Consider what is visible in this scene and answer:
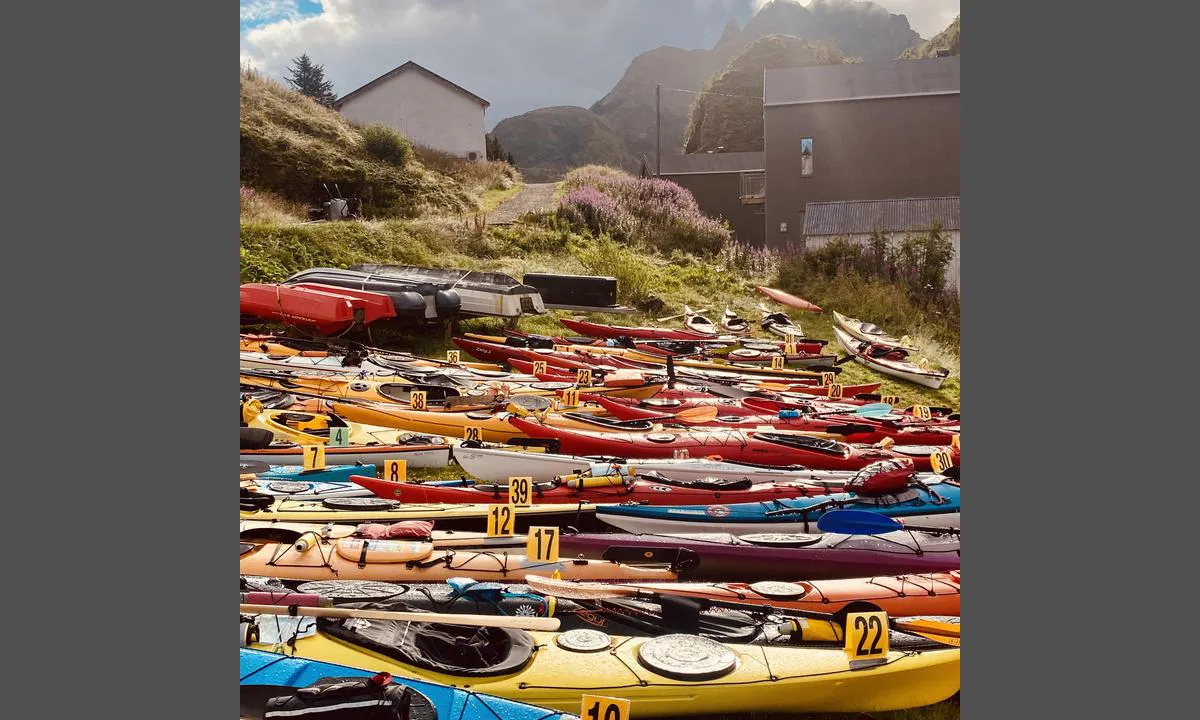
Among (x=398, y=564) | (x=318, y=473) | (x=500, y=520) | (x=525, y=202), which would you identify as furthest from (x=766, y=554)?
(x=525, y=202)

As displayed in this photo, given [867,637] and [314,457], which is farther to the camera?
[314,457]

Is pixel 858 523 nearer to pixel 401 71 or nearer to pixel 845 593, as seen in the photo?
pixel 845 593

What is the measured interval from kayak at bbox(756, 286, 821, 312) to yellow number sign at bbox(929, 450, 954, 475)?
1836 mm

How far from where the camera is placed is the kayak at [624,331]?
20.1ft

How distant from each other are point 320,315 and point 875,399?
381 centimetres

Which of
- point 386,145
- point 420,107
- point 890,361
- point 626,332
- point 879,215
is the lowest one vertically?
point 890,361

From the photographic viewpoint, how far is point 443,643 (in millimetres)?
1949

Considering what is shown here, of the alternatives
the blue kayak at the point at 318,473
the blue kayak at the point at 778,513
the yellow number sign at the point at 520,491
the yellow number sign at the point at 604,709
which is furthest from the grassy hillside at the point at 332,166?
the yellow number sign at the point at 604,709

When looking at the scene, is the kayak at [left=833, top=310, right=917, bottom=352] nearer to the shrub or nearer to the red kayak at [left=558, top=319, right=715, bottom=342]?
the red kayak at [left=558, top=319, right=715, bottom=342]

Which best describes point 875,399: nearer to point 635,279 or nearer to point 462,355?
point 635,279

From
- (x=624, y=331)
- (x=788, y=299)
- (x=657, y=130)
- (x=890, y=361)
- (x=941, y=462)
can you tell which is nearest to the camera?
(x=941, y=462)

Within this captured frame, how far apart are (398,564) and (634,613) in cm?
76

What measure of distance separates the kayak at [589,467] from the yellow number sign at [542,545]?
37.1 inches

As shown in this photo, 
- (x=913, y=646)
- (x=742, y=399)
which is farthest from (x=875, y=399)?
(x=913, y=646)
